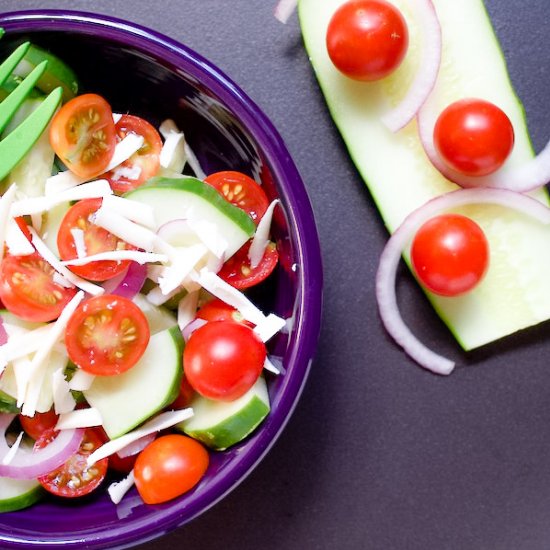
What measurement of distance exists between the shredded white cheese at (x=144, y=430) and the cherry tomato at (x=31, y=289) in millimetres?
208

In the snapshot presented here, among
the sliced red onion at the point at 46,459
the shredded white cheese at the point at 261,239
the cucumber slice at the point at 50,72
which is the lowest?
the sliced red onion at the point at 46,459

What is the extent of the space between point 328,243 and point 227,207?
314 mm

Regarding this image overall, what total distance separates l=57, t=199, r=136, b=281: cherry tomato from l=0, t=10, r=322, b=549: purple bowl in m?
0.23

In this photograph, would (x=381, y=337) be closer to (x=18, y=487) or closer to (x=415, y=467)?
(x=415, y=467)

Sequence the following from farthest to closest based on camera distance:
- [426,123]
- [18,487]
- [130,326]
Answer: [426,123], [18,487], [130,326]

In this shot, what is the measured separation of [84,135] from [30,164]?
0.33 ft

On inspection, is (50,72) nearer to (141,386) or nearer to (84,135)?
(84,135)

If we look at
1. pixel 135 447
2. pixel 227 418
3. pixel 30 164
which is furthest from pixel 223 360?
pixel 30 164

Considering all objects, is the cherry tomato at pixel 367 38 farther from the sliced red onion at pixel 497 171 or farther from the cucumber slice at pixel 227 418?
the cucumber slice at pixel 227 418

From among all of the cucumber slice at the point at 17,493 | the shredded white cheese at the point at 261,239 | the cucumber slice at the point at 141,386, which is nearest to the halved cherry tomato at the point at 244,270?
the shredded white cheese at the point at 261,239

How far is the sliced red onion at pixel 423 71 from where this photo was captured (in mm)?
1296

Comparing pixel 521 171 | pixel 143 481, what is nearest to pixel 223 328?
pixel 143 481

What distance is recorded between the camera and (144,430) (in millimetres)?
1145

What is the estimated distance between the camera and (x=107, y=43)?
116 cm
